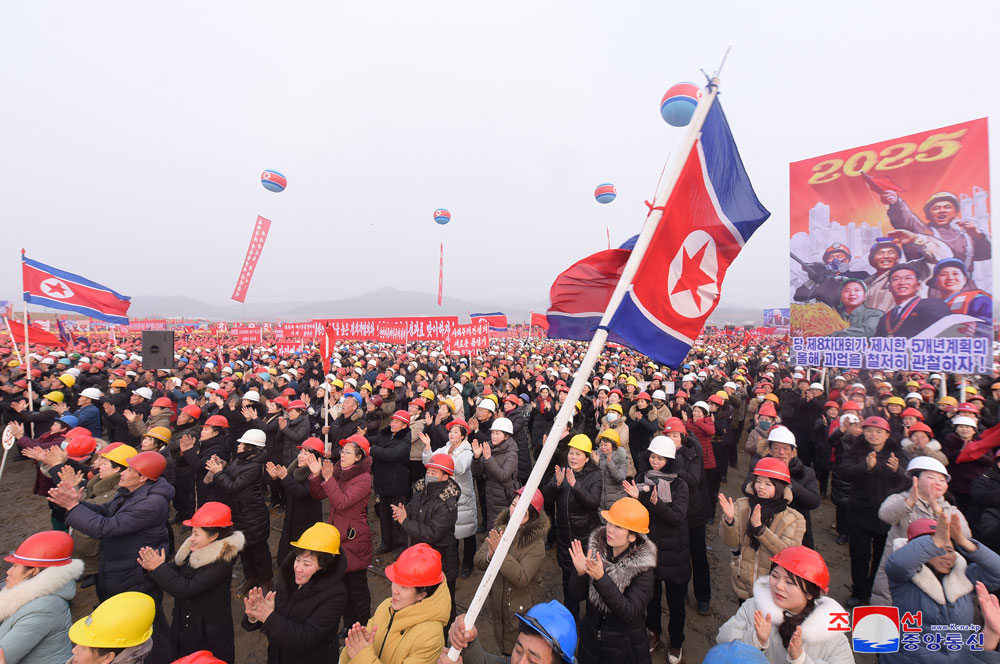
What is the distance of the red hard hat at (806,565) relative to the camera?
235 cm

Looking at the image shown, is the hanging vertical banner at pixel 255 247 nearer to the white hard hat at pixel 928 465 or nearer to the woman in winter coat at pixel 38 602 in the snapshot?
the woman in winter coat at pixel 38 602

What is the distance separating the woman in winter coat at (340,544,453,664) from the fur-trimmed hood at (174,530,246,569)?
149 cm

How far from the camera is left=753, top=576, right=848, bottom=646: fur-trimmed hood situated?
89.0 inches

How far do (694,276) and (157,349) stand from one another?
1349 centimetres

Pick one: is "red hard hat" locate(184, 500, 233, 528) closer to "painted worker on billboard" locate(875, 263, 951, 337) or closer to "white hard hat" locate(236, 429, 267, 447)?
"white hard hat" locate(236, 429, 267, 447)

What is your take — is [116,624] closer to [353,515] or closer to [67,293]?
[353,515]

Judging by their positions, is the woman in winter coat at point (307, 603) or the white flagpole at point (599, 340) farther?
the woman in winter coat at point (307, 603)

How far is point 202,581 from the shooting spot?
3.24m

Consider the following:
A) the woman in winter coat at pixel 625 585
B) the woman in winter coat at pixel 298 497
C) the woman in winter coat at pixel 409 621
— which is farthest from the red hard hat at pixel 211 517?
the woman in winter coat at pixel 625 585

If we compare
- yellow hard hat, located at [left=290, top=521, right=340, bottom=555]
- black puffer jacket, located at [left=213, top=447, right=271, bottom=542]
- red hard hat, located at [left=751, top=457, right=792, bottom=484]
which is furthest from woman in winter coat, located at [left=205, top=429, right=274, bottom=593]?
red hard hat, located at [left=751, top=457, right=792, bottom=484]

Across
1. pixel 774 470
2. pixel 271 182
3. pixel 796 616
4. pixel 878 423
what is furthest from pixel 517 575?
pixel 271 182

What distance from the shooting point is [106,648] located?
2262mm

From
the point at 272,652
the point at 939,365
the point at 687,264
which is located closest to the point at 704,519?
the point at 687,264

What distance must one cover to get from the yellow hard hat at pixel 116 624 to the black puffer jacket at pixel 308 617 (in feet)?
2.43
